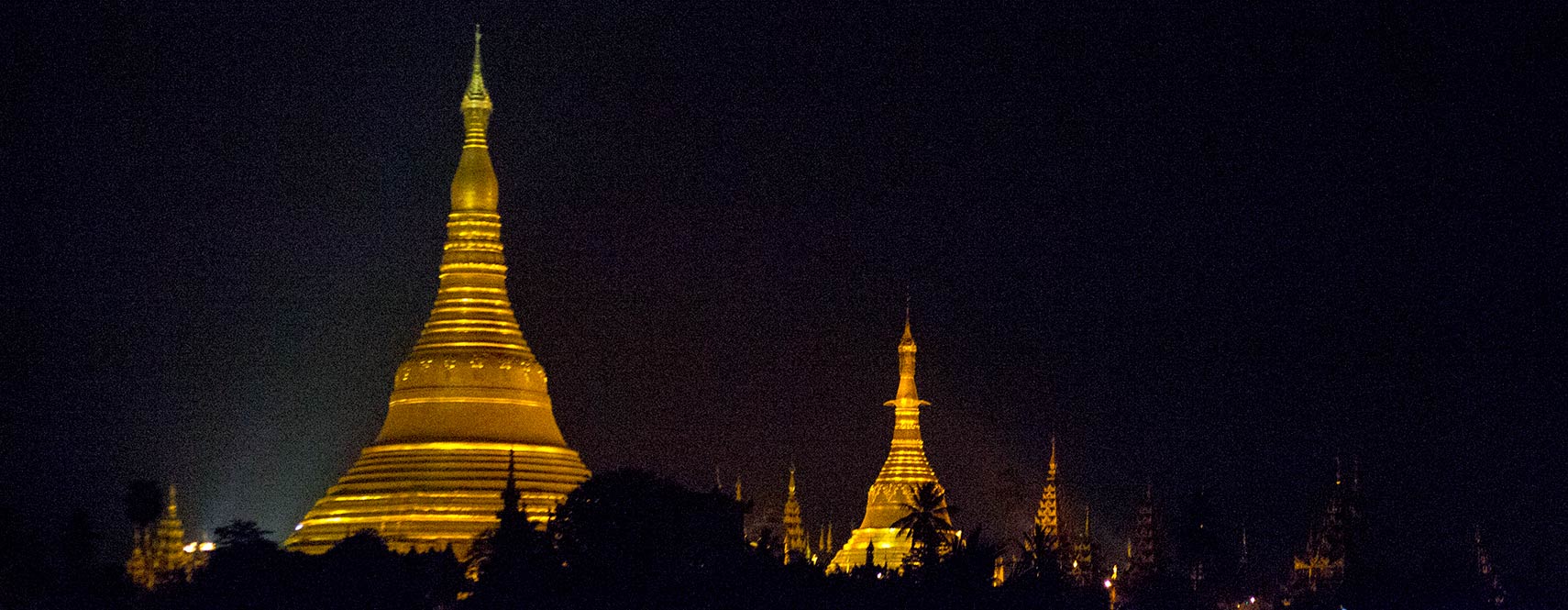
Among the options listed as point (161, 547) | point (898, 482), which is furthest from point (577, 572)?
point (898, 482)

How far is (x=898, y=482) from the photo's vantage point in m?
116

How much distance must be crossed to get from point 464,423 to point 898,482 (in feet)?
79.8

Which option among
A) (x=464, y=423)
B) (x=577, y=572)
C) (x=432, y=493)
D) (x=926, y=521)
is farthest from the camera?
(x=926, y=521)

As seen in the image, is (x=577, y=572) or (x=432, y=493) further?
(x=432, y=493)

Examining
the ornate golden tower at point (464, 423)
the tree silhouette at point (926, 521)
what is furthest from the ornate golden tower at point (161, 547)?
the tree silhouette at point (926, 521)

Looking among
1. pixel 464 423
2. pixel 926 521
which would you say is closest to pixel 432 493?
pixel 464 423

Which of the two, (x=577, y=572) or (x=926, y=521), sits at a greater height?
(x=926, y=521)

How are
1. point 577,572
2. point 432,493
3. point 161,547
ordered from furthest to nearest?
point 161,547
point 432,493
point 577,572

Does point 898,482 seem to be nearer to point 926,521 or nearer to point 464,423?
point 926,521

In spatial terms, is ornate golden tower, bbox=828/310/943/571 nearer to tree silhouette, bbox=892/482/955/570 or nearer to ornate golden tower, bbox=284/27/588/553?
tree silhouette, bbox=892/482/955/570

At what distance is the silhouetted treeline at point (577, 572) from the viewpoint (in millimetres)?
77000

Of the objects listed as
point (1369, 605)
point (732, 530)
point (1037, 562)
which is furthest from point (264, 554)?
point (1369, 605)

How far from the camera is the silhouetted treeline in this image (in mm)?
77000

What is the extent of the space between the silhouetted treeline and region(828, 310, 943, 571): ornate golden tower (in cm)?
2093
